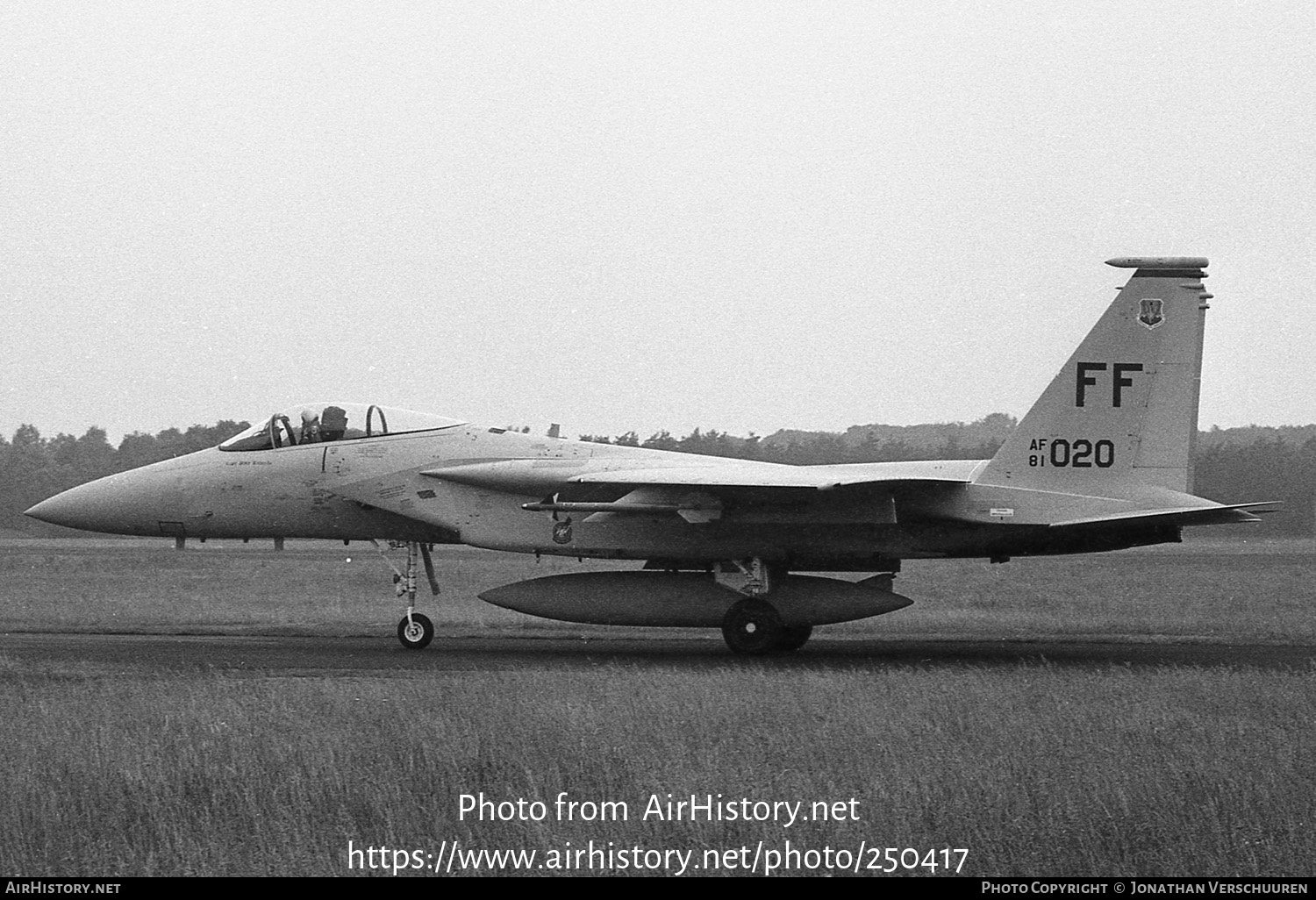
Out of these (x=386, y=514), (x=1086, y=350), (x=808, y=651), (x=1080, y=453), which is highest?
(x=1086, y=350)

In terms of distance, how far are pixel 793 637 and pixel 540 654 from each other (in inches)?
116

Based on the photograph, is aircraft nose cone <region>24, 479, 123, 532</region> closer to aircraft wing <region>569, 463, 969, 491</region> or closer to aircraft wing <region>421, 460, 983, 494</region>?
aircraft wing <region>421, 460, 983, 494</region>

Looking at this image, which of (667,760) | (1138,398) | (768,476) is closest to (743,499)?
(768,476)

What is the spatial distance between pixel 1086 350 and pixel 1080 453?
114cm

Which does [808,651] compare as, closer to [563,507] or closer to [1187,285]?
[563,507]

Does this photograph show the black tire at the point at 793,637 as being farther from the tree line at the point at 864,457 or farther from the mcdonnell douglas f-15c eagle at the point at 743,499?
the tree line at the point at 864,457

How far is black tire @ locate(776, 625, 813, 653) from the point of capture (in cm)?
1674

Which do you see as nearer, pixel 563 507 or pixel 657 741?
pixel 657 741

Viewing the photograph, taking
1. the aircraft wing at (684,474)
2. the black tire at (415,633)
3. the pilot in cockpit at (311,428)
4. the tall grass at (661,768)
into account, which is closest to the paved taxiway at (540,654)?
the black tire at (415,633)

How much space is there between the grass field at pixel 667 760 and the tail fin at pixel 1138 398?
2.23m

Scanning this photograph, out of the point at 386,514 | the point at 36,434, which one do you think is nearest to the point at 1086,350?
the point at 386,514

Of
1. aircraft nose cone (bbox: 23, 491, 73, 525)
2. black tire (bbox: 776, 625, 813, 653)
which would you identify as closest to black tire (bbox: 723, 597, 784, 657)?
black tire (bbox: 776, 625, 813, 653)

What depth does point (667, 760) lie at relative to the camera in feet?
28.6
